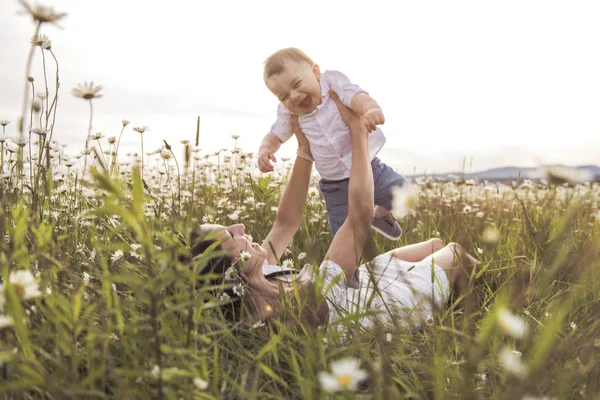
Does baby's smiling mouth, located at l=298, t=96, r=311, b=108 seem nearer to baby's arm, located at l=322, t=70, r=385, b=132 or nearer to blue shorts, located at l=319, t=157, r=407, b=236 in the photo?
baby's arm, located at l=322, t=70, r=385, b=132

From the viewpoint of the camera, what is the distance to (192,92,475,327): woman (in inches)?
77.7

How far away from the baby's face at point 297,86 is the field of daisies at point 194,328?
2.60ft

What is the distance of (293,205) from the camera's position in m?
3.14

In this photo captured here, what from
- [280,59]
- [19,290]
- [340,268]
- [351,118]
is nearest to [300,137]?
[351,118]

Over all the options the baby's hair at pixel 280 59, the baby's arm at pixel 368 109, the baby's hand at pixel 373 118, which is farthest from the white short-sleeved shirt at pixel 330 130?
the baby's hand at pixel 373 118

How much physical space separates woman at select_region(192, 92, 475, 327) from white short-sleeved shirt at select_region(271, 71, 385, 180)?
68 mm

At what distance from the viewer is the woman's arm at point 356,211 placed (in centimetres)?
253

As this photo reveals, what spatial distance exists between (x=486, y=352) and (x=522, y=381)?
3.39 ft

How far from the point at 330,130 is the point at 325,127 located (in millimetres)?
37

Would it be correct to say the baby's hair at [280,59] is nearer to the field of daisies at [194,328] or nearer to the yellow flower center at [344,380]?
the field of daisies at [194,328]

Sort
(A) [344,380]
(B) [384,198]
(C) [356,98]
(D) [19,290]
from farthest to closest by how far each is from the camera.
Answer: (B) [384,198] < (C) [356,98] < (D) [19,290] < (A) [344,380]

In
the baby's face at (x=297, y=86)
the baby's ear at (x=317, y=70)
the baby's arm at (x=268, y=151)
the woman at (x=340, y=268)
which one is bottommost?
the woman at (x=340, y=268)

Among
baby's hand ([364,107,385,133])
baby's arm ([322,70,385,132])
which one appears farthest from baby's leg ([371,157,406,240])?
baby's hand ([364,107,385,133])

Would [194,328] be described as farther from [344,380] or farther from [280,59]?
[280,59]
